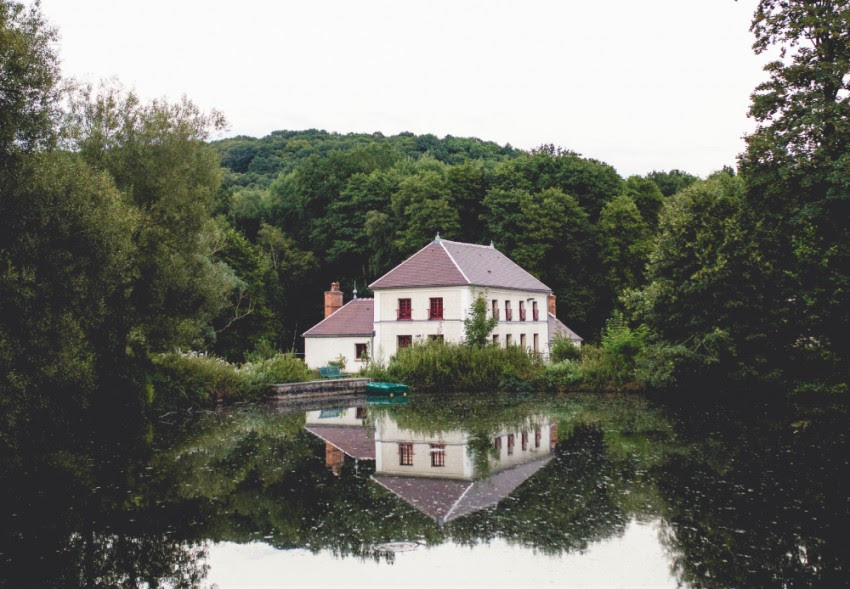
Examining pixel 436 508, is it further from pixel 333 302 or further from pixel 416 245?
pixel 416 245

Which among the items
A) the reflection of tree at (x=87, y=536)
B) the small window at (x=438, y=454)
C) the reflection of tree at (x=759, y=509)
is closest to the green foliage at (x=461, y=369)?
the reflection of tree at (x=759, y=509)

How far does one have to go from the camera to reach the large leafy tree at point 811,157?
2083 cm

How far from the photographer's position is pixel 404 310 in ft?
136

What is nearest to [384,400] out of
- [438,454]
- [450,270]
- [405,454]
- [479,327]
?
[479,327]

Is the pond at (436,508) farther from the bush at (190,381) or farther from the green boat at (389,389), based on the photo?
the green boat at (389,389)

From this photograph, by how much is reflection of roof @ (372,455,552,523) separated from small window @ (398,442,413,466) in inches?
61.8

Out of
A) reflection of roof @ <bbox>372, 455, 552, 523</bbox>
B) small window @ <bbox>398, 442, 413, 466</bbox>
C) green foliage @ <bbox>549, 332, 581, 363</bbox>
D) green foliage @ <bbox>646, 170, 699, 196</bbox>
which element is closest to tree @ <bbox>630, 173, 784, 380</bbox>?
green foliage @ <bbox>549, 332, 581, 363</bbox>

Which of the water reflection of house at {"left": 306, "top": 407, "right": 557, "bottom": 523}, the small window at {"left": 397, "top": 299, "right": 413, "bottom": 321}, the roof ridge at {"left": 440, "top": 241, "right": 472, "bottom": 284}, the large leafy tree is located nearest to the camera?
the water reflection of house at {"left": 306, "top": 407, "right": 557, "bottom": 523}

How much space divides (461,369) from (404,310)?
8.25 metres

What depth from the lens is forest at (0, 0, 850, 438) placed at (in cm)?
1529

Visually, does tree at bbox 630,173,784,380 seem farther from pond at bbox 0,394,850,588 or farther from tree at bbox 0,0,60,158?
tree at bbox 0,0,60,158

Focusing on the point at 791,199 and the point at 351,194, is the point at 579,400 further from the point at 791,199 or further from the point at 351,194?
the point at 351,194

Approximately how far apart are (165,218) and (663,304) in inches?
717

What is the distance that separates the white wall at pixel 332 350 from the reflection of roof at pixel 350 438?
65.6 feet
